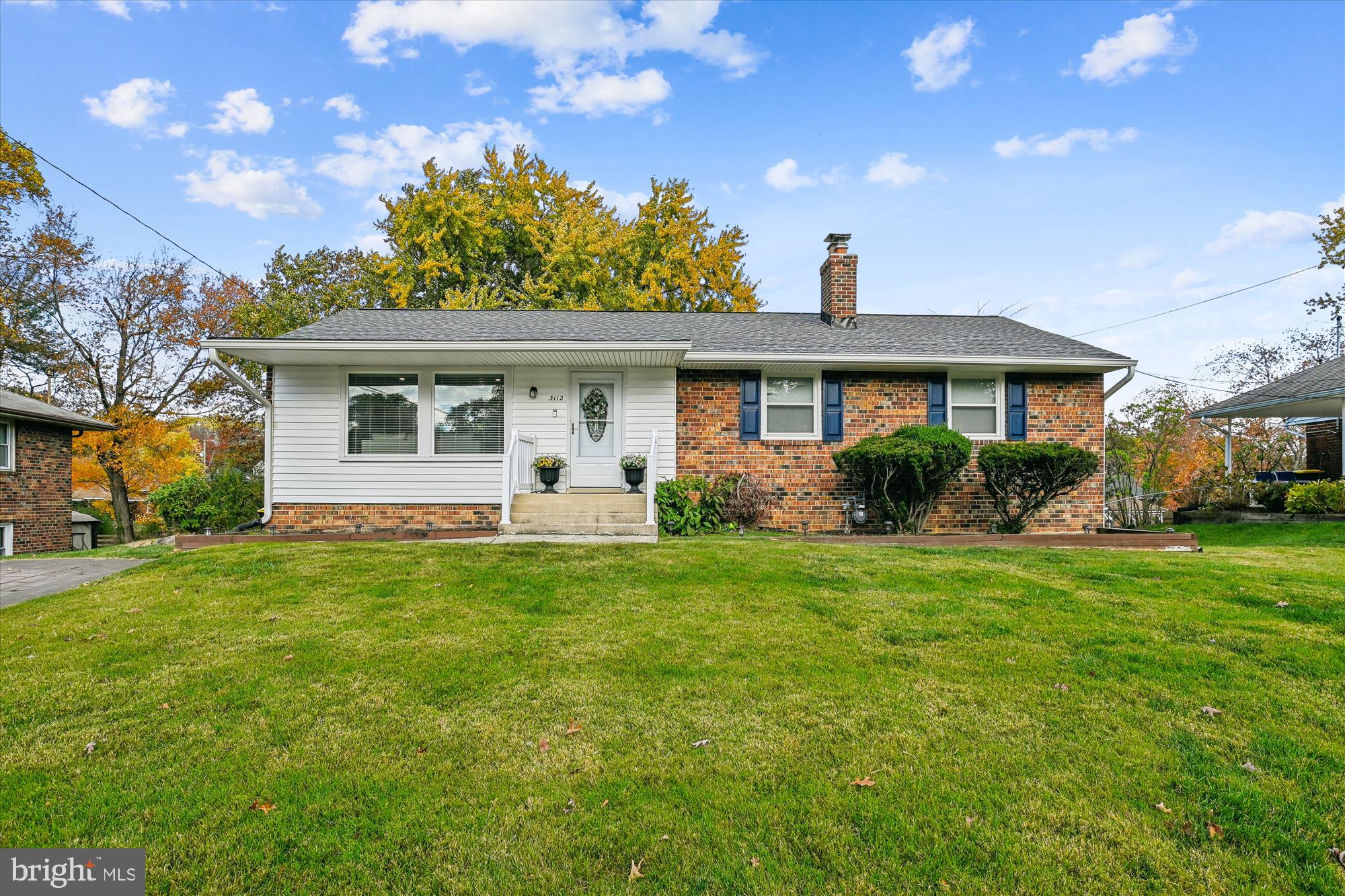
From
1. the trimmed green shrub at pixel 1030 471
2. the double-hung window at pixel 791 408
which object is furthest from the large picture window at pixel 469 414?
the trimmed green shrub at pixel 1030 471

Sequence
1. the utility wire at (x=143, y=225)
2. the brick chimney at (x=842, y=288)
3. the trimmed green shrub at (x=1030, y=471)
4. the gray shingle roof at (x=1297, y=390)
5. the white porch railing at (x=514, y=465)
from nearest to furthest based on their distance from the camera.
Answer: the white porch railing at (x=514, y=465) < the trimmed green shrub at (x=1030, y=471) < the utility wire at (x=143, y=225) < the brick chimney at (x=842, y=288) < the gray shingle roof at (x=1297, y=390)

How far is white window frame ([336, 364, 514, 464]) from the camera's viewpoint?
1057 cm

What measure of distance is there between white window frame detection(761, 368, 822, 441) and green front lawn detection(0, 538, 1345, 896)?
555cm

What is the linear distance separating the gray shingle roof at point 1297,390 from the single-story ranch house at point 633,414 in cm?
766

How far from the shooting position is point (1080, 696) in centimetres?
334

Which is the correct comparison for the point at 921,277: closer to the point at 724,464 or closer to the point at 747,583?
the point at 724,464

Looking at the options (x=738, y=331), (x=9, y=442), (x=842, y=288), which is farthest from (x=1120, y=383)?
(x=9, y=442)

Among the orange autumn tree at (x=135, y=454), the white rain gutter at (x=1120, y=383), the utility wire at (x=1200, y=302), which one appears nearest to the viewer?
the white rain gutter at (x=1120, y=383)

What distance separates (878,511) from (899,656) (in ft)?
23.7

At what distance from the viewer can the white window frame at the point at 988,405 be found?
11.0 metres

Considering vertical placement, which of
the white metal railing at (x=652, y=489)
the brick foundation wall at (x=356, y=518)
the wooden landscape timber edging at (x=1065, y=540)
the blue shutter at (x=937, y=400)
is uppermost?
the blue shutter at (x=937, y=400)

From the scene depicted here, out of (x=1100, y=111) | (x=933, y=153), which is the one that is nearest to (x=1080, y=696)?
(x=933, y=153)

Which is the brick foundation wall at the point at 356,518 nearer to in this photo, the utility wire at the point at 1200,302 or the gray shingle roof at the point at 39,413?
the gray shingle roof at the point at 39,413

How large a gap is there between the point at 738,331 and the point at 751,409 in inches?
68.7
